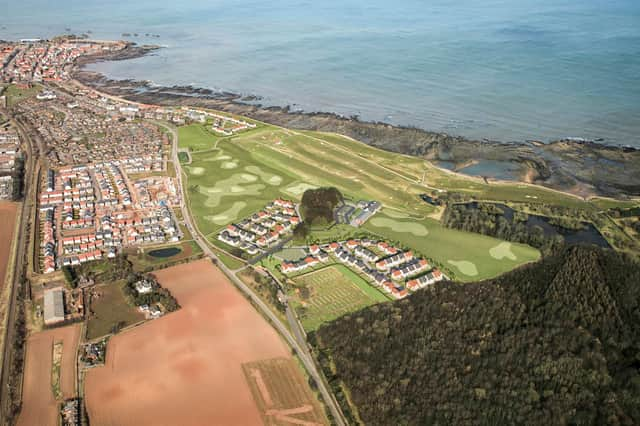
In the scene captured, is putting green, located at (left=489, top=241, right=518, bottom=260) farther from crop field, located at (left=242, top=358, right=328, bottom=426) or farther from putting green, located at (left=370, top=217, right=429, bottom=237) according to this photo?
crop field, located at (left=242, top=358, right=328, bottom=426)

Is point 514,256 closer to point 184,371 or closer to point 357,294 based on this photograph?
point 357,294

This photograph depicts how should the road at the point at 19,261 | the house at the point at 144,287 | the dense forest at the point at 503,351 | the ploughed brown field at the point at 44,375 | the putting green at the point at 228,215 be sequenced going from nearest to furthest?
1. the dense forest at the point at 503,351
2. the ploughed brown field at the point at 44,375
3. the road at the point at 19,261
4. the house at the point at 144,287
5. the putting green at the point at 228,215

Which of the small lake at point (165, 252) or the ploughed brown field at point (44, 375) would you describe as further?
the small lake at point (165, 252)

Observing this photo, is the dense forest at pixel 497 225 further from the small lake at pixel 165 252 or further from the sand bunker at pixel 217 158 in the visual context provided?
the sand bunker at pixel 217 158

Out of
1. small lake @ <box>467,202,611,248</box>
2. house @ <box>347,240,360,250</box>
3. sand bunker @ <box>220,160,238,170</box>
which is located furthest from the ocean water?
house @ <box>347,240,360,250</box>

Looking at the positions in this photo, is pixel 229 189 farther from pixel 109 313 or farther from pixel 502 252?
pixel 502 252

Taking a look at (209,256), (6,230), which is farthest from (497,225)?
(6,230)

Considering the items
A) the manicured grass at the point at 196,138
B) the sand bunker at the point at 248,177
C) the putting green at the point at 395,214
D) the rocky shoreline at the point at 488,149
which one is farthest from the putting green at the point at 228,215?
the rocky shoreline at the point at 488,149
